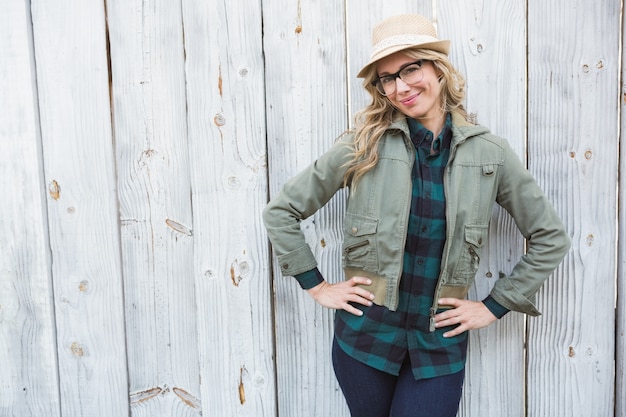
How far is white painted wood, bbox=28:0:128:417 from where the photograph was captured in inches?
75.9

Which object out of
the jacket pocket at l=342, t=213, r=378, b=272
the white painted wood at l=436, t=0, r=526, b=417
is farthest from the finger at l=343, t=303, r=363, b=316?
the white painted wood at l=436, t=0, r=526, b=417

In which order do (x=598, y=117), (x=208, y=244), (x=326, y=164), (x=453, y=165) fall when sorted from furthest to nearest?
1. (x=208, y=244)
2. (x=598, y=117)
3. (x=326, y=164)
4. (x=453, y=165)

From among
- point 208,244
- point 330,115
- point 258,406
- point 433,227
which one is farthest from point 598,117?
point 258,406

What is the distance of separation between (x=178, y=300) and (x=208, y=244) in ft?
0.86

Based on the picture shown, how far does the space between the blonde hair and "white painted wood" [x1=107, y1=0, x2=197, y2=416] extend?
0.71 m

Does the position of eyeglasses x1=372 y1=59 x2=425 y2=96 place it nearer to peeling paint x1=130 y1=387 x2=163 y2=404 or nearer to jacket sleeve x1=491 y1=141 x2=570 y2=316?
jacket sleeve x1=491 y1=141 x2=570 y2=316

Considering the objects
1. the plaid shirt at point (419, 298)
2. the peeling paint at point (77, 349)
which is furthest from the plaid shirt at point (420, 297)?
the peeling paint at point (77, 349)

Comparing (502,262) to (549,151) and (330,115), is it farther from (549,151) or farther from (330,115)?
→ (330,115)

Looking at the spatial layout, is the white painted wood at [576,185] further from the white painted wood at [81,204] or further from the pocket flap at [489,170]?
the white painted wood at [81,204]

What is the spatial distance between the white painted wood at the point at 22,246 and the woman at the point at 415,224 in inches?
41.0

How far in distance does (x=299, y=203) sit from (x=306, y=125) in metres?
0.38

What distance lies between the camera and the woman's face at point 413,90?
149 cm

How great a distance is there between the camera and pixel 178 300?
6.57 feet

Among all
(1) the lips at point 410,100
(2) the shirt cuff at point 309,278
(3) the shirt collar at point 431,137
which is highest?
(1) the lips at point 410,100
